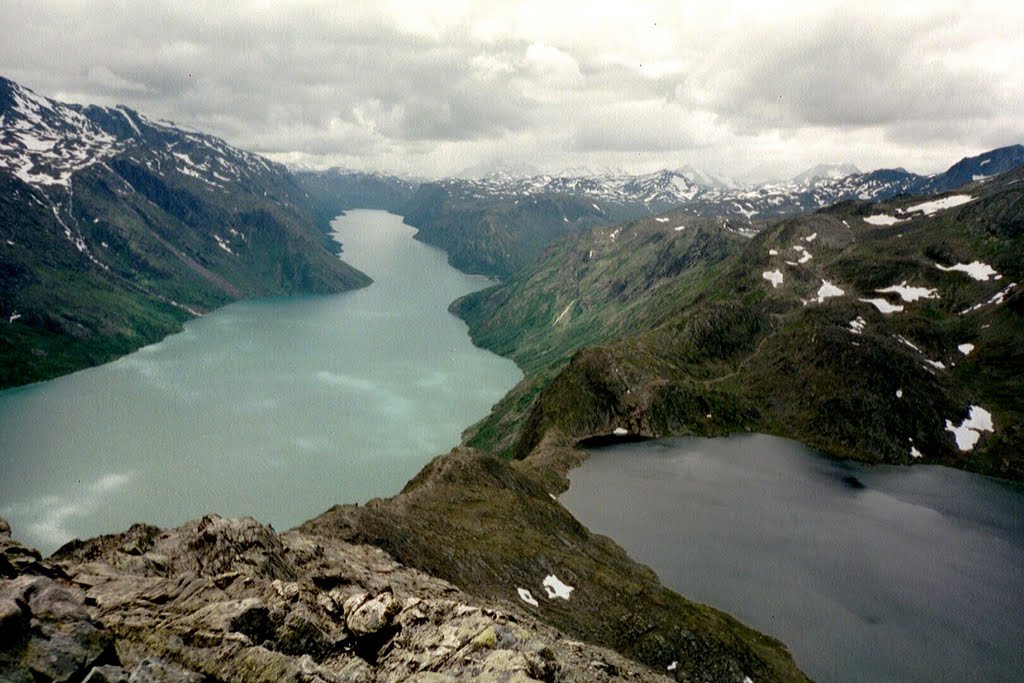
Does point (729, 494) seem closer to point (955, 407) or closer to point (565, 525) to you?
point (565, 525)

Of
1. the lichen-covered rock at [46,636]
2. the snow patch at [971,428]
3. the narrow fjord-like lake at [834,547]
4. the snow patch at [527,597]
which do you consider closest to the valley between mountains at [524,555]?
the lichen-covered rock at [46,636]

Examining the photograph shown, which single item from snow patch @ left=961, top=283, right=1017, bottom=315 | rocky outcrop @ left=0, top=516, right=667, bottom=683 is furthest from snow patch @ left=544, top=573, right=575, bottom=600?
snow patch @ left=961, top=283, right=1017, bottom=315

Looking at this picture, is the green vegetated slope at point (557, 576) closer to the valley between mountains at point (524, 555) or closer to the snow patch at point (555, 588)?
Answer: the valley between mountains at point (524, 555)

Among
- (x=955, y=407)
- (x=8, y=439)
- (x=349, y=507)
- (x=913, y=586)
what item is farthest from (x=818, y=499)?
(x=8, y=439)

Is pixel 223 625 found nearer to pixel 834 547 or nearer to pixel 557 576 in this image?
pixel 557 576

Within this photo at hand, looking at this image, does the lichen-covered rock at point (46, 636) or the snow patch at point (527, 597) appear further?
the snow patch at point (527, 597)

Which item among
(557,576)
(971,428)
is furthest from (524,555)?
(971,428)
